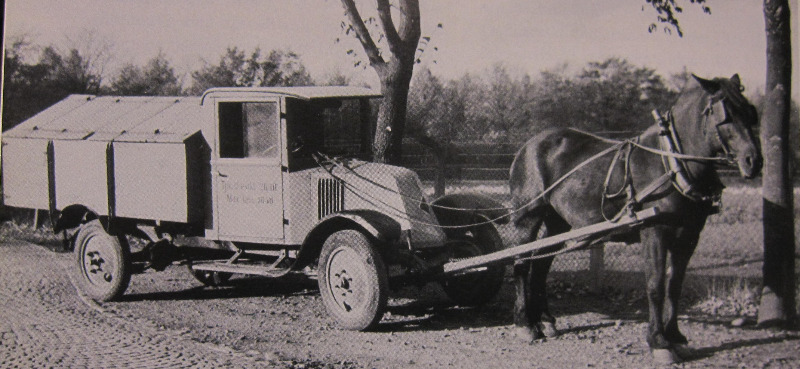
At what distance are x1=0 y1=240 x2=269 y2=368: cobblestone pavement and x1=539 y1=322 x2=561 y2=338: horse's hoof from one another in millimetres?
2420

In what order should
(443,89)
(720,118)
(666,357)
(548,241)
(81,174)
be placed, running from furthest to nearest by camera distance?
(443,89) → (81,174) → (548,241) → (666,357) → (720,118)

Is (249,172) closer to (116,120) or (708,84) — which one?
(116,120)

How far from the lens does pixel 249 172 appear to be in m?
6.86

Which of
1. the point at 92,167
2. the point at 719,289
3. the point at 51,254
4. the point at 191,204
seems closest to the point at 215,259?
the point at 191,204

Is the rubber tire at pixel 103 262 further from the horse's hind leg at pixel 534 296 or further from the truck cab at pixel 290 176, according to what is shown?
the horse's hind leg at pixel 534 296

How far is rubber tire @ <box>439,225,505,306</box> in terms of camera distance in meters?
6.99

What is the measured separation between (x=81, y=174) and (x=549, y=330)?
17.2 feet

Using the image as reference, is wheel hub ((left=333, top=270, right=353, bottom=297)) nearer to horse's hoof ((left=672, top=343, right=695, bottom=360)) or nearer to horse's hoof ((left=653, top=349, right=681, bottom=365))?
horse's hoof ((left=653, top=349, right=681, bottom=365))

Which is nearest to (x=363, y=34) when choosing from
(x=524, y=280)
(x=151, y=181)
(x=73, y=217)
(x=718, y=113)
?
(x=151, y=181)

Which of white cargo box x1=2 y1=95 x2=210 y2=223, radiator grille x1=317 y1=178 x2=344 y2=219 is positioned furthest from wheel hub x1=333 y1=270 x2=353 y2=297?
white cargo box x1=2 y1=95 x2=210 y2=223

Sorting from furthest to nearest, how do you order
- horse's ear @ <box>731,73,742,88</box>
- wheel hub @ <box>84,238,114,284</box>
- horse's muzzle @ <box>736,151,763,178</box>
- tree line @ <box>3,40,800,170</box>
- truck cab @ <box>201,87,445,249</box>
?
tree line @ <box>3,40,800,170</box>
wheel hub @ <box>84,238,114,284</box>
truck cab @ <box>201,87,445,249</box>
horse's ear @ <box>731,73,742,88</box>
horse's muzzle @ <box>736,151,763,178</box>

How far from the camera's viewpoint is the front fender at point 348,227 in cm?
603

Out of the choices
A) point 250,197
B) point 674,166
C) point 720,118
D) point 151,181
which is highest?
point 720,118

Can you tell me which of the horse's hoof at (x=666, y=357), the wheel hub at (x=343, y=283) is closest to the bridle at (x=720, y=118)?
the horse's hoof at (x=666, y=357)
